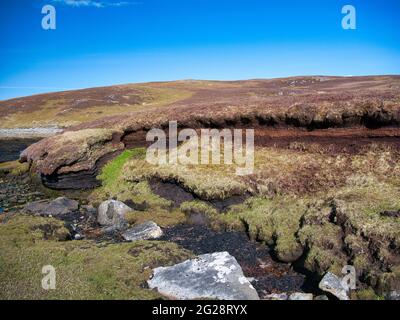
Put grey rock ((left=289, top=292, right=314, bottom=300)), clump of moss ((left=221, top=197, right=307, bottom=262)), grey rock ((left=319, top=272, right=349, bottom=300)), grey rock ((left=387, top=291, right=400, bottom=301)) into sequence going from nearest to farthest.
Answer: grey rock ((left=387, top=291, right=400, bottom=301))
grey rock ((left=319, top=272, right=349, bottom=300))
grey rock ((left=289, top=292, right=314, bottom=300))
clump of moss ((left=221, top=197, right=307, bottom=262))

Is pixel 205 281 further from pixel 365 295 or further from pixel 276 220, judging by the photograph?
pixel 276 220

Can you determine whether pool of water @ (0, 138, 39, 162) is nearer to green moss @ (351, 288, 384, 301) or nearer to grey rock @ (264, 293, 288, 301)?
grey rock @ (264, 293, 288, 301)

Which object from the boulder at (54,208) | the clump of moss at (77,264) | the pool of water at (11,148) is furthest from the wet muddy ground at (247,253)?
the pool of water at (11,148)

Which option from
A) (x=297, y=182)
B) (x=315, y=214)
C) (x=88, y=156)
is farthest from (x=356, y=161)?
(x=88, y=156)

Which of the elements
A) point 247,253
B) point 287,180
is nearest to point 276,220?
point 247,253

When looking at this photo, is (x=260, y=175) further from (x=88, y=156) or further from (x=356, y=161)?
(x=88, y=156)

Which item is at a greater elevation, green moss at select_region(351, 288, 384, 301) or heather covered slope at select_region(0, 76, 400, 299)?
heather covered slope at select_region(0, 76, 400, 299)

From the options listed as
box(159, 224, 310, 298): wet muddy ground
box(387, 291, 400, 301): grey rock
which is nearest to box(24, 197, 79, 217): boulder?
box(159, 224, 310, 298): wet muddy ground
